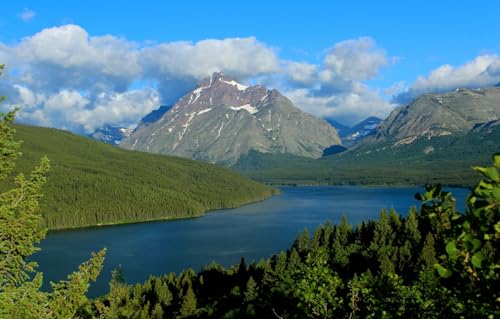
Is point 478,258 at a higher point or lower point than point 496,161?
lower

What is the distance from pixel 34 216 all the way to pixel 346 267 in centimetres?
7453

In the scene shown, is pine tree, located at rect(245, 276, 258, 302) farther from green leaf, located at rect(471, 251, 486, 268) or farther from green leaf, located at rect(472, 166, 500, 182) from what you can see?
green leaf, located at rect(472, 166, 500, 182)

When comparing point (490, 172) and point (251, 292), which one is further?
point (251, 292)

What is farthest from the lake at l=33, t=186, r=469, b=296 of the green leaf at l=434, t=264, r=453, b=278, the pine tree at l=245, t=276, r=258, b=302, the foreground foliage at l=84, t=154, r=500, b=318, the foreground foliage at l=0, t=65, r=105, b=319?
the green leaf at l=434, t=264, r=453, b=278

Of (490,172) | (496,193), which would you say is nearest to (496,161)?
(490,172)

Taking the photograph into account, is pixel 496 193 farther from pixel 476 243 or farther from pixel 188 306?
pixel 188 306

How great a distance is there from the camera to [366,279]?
14.4 meters

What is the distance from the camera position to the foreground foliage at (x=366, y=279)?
4.89 m

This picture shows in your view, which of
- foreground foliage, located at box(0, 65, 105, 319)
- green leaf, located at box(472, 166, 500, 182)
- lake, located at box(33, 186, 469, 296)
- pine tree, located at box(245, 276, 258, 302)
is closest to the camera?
green leaf, located at box(472, 166, 500, 182)

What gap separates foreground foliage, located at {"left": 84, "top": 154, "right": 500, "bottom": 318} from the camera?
4891 millimetres

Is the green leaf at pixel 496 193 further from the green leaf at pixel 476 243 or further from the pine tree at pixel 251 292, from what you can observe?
the pine tree at pixel 251 292

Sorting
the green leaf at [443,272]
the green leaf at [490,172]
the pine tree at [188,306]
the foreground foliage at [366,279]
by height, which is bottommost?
the pine tree at [188,306]

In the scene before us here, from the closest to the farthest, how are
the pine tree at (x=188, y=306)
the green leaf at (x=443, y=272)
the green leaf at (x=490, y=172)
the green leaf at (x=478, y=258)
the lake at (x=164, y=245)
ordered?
1. the green leaf at (x=490, y=172)
2. the green leaf at (x=478, y=258)
3. the green leaf at (x=443, y=272)
4. the pine tree at (x=188, y=306)
5. the lake at (x=164, y=245)

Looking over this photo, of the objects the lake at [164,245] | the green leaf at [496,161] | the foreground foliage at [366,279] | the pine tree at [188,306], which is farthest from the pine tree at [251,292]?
the green leaf at [496,161]
